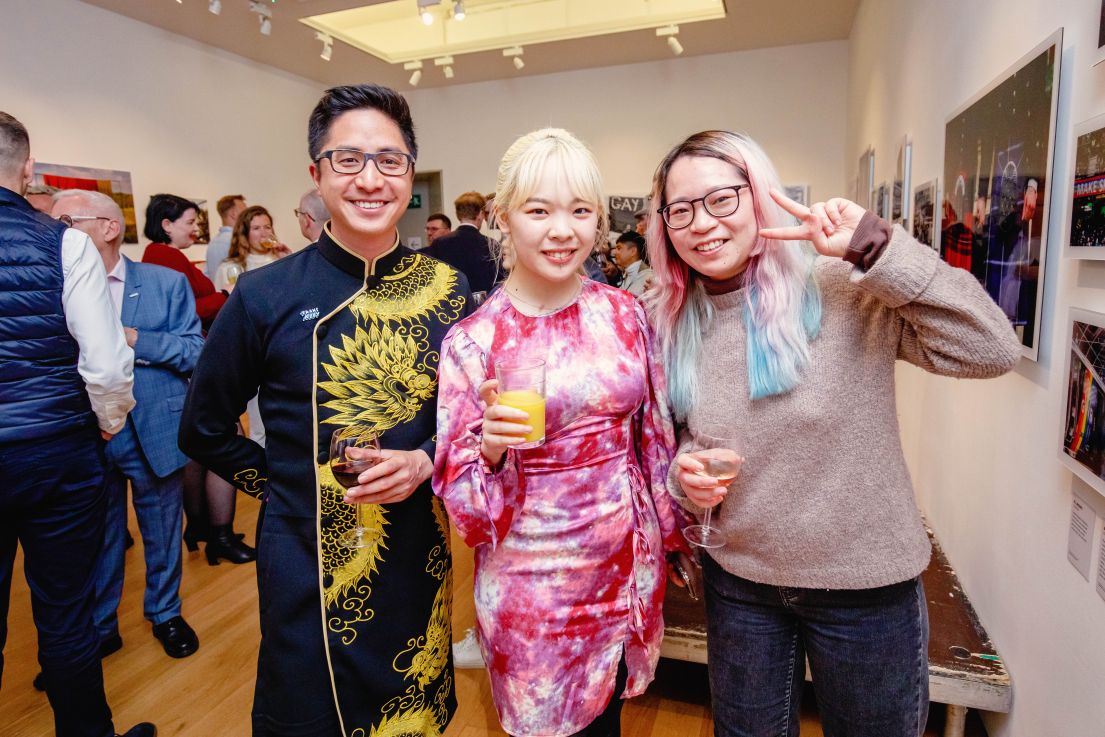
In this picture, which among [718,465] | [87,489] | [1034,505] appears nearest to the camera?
[718,465]

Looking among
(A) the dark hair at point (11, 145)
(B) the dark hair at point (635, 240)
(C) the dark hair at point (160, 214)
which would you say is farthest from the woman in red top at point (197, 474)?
(B) the dark hair at point (635, 240)

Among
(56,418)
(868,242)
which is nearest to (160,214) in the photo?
(56,418)

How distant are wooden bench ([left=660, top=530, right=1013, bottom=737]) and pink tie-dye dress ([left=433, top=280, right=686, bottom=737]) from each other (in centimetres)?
77

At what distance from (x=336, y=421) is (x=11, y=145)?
4.67 ft

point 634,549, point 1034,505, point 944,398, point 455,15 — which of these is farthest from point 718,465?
point 455,15

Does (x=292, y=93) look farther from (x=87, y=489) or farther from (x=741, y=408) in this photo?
(x=741, y=408)

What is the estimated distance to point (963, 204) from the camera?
2203 mm

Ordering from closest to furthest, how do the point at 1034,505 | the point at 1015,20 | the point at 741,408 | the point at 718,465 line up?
the point at 718,465 < the point at 741,408 < the point at 1034,505 < the point at 1015,20

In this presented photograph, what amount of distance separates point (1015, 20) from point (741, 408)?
1480 millimetres

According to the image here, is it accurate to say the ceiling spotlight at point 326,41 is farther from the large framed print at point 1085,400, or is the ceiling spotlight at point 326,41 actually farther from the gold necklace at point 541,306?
the large framed print at point 1085,400

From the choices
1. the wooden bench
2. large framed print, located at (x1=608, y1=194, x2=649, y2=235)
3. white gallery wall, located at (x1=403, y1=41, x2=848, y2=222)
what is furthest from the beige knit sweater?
large framed print, located at (x1=608, y1=194, x2=649, y2=235)

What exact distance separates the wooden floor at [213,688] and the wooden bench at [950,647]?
27 centimetres

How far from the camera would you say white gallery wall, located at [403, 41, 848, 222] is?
23.8ft

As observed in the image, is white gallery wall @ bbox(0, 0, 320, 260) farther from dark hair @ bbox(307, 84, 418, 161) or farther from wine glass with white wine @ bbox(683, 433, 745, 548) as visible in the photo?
wine glass with white wine @ bbox(683, 433, 745, 548)
